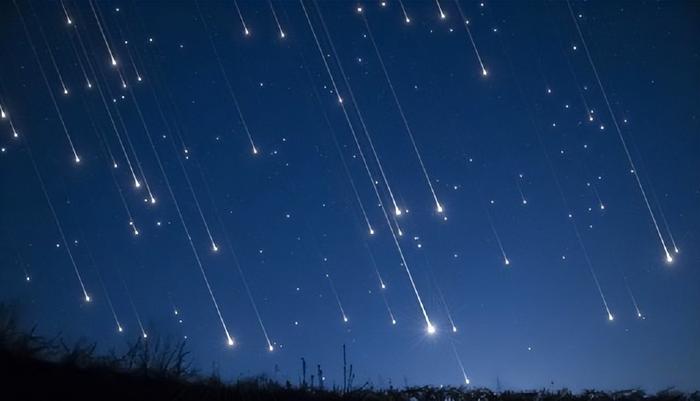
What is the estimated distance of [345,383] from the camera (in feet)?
12.3

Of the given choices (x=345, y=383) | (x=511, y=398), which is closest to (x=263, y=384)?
(x=345, y=383)

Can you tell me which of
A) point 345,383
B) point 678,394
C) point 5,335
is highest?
point 5,335

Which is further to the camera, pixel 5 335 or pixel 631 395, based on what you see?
pixel 631 395

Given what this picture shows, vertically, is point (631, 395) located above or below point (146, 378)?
below

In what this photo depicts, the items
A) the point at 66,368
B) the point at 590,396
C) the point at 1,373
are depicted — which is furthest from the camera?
the point at 590,396

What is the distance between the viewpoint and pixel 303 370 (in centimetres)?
368

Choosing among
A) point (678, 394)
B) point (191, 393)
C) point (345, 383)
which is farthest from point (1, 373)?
point (678, 394)

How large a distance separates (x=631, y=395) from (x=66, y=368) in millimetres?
4913

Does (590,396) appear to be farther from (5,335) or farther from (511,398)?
(5,335)

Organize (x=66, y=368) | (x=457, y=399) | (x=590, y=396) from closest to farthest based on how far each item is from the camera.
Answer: (x=66, y=368), (x=457, y=399), (x=590, y=396)

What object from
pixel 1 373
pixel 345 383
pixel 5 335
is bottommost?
pixel 345 383

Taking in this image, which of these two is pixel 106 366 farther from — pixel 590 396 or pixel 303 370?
pixel 590 396

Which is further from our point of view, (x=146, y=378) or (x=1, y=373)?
(x=146, y=378)

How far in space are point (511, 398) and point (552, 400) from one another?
40cm
